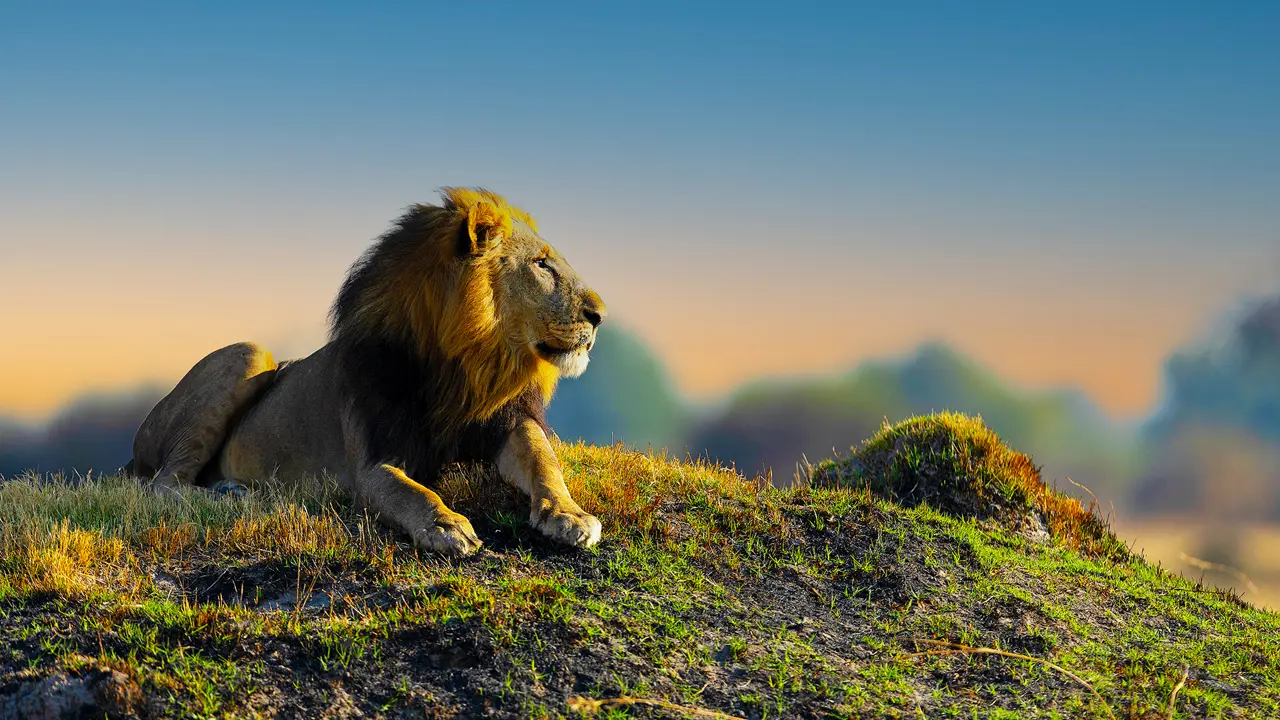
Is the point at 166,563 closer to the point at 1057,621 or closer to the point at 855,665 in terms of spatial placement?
the point at 855,665

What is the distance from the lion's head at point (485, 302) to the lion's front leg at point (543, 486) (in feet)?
1.10

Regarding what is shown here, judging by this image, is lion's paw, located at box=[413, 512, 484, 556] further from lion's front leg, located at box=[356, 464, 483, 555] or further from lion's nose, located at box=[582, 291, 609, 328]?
lion's nose, located at box=[582, 291, 609, 328]

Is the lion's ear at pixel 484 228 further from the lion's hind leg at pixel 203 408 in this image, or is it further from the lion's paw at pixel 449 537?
the lion's hind leg at pixel 203 408

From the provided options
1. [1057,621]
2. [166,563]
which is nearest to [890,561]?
[1057,621]

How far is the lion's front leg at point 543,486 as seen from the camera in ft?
22.4

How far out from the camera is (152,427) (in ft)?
33.6

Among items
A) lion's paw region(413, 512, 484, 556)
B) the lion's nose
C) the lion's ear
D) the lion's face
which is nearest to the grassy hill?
lion's paw region(413, 512, 484, 556)

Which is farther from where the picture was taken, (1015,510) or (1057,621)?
(1015,510)

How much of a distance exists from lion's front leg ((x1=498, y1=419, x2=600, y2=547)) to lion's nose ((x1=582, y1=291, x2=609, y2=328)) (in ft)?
3.21

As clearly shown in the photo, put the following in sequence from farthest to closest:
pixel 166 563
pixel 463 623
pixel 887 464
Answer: pixel 887 464, pixel 166 563, pixel 463 623

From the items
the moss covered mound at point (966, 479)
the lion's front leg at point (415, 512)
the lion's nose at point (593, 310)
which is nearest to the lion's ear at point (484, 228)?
the lion's nose at point (593, 310)

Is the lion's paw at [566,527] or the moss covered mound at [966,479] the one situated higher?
the moss covered mound at [966,479]

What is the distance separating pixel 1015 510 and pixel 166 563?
313 inches

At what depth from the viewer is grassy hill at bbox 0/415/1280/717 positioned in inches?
212
